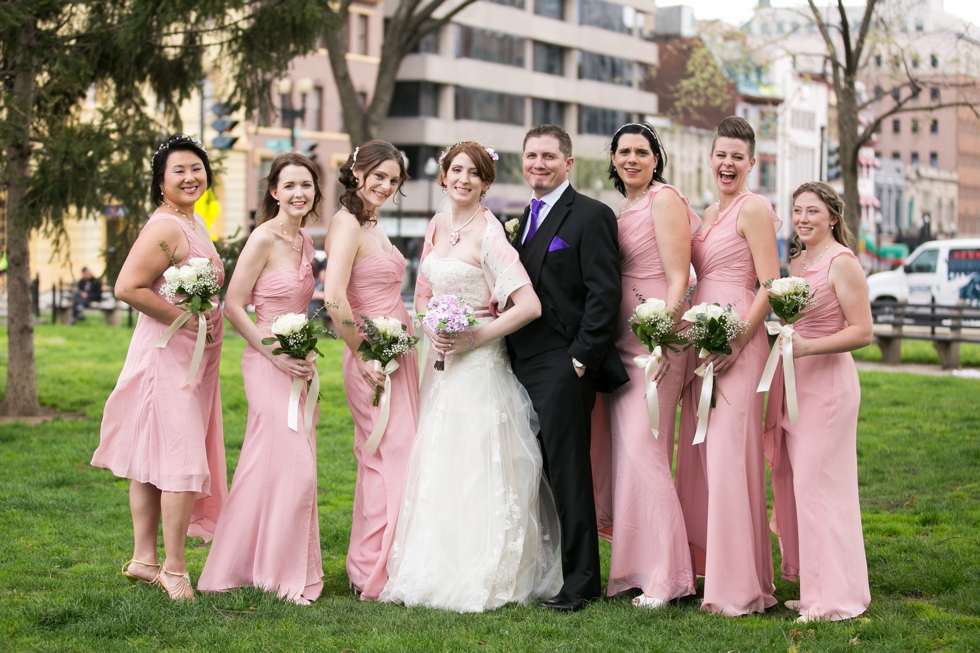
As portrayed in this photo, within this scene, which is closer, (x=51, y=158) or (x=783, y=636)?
(x=783, y=636)

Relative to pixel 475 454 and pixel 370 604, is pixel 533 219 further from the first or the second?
pixel 370 604

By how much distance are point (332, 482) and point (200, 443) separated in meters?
3.74

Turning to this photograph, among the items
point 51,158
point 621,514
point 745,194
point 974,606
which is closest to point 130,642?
point 621,514

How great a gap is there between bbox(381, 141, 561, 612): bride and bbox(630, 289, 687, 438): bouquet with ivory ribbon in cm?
62

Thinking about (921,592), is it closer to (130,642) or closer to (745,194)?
(745,194)

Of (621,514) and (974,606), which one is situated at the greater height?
(621,514)

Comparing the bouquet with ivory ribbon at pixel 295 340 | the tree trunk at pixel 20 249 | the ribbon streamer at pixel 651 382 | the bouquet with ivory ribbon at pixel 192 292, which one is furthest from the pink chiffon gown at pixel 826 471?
the tree trunk at pixel 20 249

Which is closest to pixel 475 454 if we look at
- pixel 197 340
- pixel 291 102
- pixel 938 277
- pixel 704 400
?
pixel 704 400

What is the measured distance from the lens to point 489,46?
188ft

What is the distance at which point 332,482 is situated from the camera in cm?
959

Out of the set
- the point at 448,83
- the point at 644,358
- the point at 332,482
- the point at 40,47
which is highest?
the point at 448,83

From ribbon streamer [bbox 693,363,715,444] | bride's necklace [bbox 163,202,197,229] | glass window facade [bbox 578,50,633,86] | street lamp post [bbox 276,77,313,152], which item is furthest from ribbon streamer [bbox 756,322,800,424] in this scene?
glass window facade [bbox 578,50,633,86]

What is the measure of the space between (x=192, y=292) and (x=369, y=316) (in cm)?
112

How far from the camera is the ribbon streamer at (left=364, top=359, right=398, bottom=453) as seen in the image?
6.15 metres
